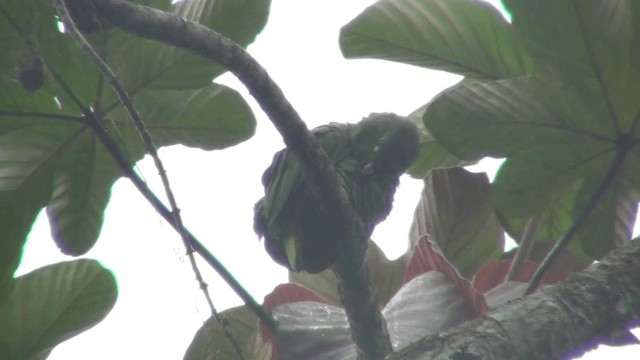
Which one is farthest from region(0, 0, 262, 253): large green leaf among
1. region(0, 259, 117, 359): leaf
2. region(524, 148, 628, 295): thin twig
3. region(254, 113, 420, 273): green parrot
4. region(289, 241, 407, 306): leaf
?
region(524, 148, 628, 295): thin twig

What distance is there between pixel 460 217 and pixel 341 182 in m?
0.70

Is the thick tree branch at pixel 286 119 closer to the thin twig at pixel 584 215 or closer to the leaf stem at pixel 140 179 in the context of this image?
the leaf stem at pixel 140 179

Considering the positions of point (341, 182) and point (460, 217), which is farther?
point (460, 217)

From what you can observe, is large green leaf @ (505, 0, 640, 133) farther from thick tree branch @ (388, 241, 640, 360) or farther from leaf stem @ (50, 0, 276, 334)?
leaf stem @ (50, 0, 276, 334)

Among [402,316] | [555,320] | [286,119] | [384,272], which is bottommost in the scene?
[555,320]

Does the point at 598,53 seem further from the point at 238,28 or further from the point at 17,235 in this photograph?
the point at 17,235

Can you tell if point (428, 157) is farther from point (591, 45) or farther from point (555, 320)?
point (555, 320)

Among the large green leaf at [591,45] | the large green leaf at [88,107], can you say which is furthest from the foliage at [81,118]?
the large green leaf at [591,45]

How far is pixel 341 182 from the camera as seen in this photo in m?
2.49

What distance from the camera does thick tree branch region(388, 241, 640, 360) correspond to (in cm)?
192

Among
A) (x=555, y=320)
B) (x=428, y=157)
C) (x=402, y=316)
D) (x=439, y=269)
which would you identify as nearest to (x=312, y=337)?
(x=402, y=316)

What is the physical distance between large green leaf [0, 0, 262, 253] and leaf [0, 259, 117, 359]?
0.10m

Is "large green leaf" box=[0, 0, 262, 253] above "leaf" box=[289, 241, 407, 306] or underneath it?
above

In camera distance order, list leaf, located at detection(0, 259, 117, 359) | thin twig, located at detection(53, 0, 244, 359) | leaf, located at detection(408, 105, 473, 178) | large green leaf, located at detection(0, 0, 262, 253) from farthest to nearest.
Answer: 1. leaf, located at detection(408, 105, 473, 178)
2. leaf, located at detection(0, 259, 117, 359)
3. large green leaf, located at detection(0, 0, 262, 253)
4. thin twig, located at detection(53, 0, 244, 359)
